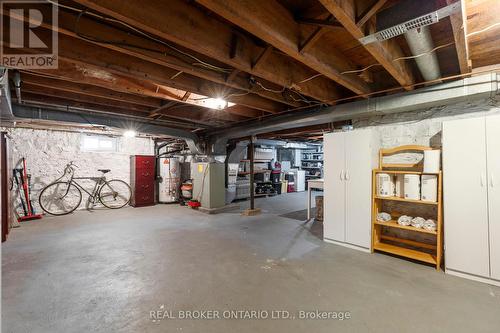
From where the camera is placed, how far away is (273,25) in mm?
1676

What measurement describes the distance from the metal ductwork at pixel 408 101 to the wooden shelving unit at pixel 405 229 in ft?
1.78

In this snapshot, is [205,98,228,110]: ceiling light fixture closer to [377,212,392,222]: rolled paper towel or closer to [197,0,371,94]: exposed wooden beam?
[197,0,371,94]: exposed wooden beam

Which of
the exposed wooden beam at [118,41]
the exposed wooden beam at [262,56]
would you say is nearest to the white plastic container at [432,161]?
the exposed wooden beam at [262,56]

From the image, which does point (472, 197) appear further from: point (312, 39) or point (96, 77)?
point (96, 77)

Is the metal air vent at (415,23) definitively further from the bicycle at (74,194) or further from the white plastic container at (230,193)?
the bicycle at (74,194)

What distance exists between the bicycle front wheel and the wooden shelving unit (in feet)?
19.8

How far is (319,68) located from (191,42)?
117cm

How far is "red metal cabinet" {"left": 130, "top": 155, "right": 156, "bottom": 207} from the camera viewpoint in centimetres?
639

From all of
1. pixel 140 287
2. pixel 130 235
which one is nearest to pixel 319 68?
pixel 140 287

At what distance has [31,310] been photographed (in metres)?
1.89

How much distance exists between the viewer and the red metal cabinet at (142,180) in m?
6.39

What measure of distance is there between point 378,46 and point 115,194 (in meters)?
6.64

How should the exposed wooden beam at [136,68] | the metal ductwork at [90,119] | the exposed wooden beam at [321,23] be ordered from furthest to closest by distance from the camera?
1. the metal ductwork at [90,119]
2. the exposed wooden beam at [136,68]
3. the exposed wooden beam at [321,23]

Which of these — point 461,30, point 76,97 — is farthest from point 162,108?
point 461,30
